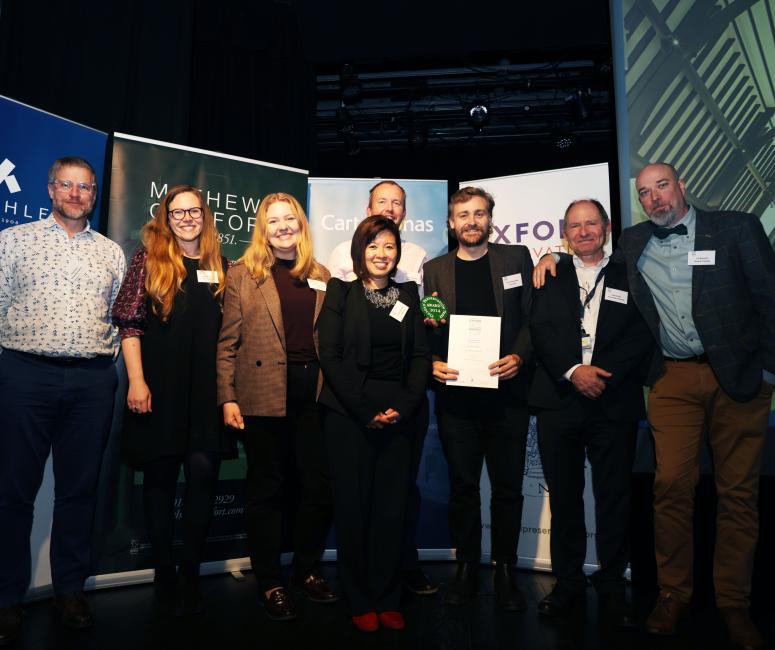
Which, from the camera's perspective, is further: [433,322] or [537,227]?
[537,227]

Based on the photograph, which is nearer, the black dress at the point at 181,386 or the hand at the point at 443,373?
the black dress at the point at 181,386

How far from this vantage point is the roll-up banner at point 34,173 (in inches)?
114

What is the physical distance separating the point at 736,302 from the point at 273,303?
6.79 ft

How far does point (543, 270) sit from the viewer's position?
9.20 feet

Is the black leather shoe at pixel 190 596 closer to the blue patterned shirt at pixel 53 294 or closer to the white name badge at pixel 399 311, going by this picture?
the blue patterned shirt at pixel 53 294

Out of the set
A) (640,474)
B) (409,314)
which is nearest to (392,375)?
(409,314)

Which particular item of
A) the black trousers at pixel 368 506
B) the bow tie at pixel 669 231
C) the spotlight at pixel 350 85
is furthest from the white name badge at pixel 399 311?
the spotlight at pixel 350 85

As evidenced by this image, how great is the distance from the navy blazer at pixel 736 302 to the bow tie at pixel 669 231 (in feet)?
0.22

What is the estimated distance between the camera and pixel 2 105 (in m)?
2.94

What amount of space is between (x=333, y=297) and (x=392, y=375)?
17.2 inches

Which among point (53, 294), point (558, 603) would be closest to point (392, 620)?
point (558, 603)

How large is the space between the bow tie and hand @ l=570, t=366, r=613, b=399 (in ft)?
2.24

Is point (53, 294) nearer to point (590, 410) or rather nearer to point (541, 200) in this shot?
point (590, 410)

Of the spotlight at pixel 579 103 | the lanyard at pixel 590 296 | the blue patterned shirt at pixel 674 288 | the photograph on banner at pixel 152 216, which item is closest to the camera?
the blue patterned shirt at pixel 674 288
